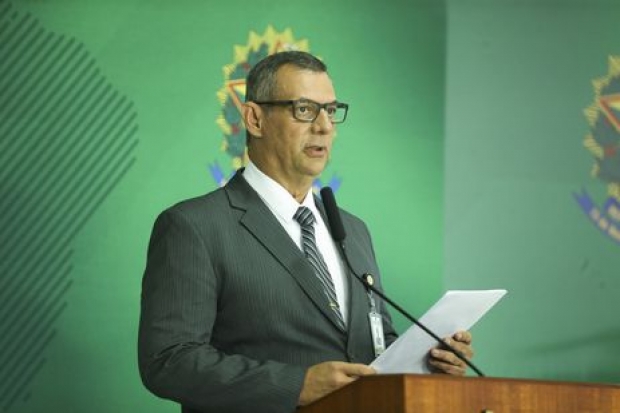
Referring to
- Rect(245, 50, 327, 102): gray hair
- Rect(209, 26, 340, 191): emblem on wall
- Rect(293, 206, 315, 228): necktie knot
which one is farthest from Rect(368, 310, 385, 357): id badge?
Rect(209, 26, 340, 191): emblem on wall

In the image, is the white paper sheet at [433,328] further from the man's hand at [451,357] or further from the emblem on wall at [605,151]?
the emblem on wall at [605,151]

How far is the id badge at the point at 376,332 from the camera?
8.57 ft

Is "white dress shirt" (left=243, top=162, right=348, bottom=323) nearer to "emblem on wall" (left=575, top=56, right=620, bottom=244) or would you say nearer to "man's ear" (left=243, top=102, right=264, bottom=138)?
"man's ear" (left=243, top=102, right=264, bottom=138)

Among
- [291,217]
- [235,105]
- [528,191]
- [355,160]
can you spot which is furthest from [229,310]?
[528,191]

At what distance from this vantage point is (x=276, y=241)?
256cm

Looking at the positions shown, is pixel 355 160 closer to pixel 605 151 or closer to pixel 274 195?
pixel 605 151

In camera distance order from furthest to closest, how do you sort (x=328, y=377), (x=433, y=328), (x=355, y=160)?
1. (x=355, y=160)
2. (x=433, y=328)
3. (x=328, y=377)

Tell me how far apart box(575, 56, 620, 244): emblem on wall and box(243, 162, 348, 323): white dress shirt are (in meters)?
1.81

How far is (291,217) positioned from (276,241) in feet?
0.48

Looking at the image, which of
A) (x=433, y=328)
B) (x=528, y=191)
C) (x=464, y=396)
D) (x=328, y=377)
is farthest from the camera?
(x=528, y=191)

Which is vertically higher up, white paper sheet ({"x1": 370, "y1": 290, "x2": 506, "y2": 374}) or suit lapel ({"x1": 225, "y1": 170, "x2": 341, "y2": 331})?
suit lapel ({"x1": 225, "y1": 170, "x2": 341, "y2": 331})

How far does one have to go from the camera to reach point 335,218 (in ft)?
8.66

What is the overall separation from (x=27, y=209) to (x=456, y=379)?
207 centimetres

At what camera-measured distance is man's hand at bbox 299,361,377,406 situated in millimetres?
2102
